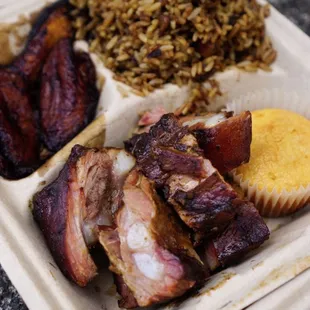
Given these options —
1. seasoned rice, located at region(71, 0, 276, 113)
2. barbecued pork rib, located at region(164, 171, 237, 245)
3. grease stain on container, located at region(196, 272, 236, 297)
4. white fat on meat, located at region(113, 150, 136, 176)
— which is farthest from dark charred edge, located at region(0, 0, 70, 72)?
grease stain on container, located at region(196, 272, 236, 297)

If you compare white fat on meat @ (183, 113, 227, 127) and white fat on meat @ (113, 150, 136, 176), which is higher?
white fat on meat @ (113, 150, 136, 176)

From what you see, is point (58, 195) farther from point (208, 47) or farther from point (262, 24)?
point (262, 24)

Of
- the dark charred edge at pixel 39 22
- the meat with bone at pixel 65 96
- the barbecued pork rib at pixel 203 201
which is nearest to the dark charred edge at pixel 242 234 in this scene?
the barbecued pork rib at pixel 203 201

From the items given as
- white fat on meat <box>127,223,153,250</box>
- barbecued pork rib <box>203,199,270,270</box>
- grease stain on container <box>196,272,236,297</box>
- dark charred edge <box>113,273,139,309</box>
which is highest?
white fat on meat <box>127,223,153,250</box>

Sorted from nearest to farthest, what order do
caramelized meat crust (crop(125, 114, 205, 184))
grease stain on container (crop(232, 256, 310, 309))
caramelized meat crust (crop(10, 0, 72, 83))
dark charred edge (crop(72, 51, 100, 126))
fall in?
grease stain on container (crop(232, 256, 310, 309)), caramelized meat crust (crop(125, 114, 205, 184)), dark charred edge (crop(72, 51, 100, 126)), caramelized meat crust (crop(10, 0, 72, 83))

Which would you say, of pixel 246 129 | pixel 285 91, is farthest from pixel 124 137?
pixel 285 91

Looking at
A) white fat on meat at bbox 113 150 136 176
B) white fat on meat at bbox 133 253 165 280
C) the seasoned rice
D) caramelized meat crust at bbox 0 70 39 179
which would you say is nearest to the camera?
white fat on meat at bbox 133 253 165 280

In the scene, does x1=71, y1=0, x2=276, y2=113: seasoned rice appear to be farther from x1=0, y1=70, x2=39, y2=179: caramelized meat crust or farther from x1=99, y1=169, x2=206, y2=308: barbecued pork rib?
x1=99, y1=169, x2=206, y2=308: barbecued pork rib
